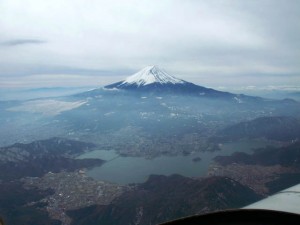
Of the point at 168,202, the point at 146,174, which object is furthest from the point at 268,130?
the point at 168,202

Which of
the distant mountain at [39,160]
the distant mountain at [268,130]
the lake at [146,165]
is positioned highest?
the distant mountain at [268,130]

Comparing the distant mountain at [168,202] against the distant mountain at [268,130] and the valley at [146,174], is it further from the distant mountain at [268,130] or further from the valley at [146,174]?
the distant mountain at [268,130]

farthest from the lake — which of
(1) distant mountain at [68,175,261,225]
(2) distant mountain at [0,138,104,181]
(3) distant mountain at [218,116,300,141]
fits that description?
→ (3) distant mountain at [218,116,300,141]

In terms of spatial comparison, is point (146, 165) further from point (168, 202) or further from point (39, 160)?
point (39, 160)

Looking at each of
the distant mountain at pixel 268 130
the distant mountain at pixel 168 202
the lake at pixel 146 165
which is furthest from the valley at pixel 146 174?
the distant mountain at pixel 268 130

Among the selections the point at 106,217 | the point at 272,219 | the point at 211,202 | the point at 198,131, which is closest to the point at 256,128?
the point at 198,131
